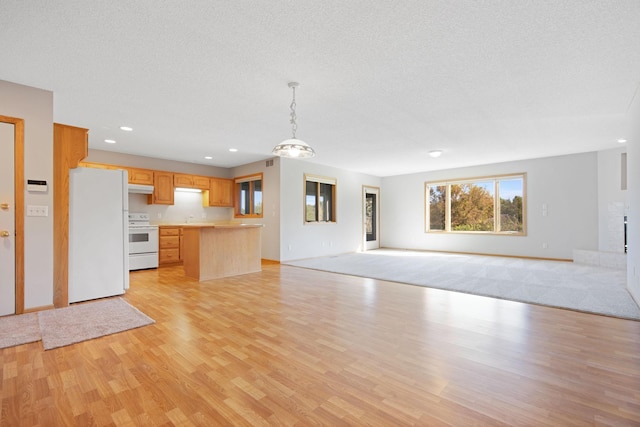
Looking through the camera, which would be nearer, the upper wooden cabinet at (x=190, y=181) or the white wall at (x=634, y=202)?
the white wall at (x=634, y=202)

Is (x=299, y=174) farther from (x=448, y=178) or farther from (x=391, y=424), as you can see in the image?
(x=391, y=424)

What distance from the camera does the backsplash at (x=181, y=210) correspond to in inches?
273

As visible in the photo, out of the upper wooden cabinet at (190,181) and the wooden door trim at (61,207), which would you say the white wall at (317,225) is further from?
the wooden door trim at (61,207)

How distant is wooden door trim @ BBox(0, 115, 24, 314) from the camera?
3154 mm

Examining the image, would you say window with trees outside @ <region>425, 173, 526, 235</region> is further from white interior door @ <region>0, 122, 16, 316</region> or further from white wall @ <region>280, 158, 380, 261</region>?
white interior door @ <region>0, 122, 16, 316</region>

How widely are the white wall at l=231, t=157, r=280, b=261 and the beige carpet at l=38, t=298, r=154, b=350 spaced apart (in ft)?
12.6

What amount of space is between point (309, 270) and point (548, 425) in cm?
473

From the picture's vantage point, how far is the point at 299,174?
7.55 meters

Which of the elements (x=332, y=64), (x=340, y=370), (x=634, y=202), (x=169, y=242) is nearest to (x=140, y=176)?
(x=169, y=242)

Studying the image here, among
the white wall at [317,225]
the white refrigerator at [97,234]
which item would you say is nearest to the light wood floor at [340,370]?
the white refrigerator at [97,234]

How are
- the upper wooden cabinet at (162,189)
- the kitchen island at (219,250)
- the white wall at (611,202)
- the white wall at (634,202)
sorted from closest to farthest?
the white wall at (634,202) < the kitchen island at (219,250) < the white wall at (611,202) < the upper wooden cabinet at (162,189)

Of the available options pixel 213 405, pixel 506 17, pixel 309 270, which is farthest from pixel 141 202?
pixel 506 17

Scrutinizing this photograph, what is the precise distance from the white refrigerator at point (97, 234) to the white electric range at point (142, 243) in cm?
212

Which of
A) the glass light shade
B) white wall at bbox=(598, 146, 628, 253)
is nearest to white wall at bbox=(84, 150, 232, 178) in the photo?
the glass light shade
